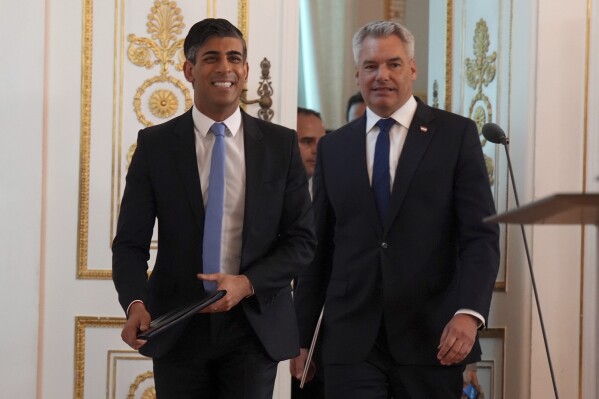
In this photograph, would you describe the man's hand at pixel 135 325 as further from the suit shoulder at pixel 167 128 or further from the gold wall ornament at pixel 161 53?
the gold wall ornament at pixel 161 53

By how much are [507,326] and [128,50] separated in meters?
2.12

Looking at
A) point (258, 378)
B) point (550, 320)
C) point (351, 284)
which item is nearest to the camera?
point (258, 378)

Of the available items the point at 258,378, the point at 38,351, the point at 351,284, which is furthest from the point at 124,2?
Result: the point at 258,378

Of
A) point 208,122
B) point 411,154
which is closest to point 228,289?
point 208,122

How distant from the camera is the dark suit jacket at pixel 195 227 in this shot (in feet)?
9.66

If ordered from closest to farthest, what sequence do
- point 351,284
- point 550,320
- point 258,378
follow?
point 258,378 < point 351,284 < point 550,320

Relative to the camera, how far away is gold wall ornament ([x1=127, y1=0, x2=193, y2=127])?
Answer: 4547 millimetres

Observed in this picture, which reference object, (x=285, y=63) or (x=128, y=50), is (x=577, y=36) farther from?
(x=128, y=50)

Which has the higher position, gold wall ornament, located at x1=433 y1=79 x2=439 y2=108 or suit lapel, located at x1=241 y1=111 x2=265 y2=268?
gold wall ornament, located at x1=433 y1=79 x2=439 y2=108

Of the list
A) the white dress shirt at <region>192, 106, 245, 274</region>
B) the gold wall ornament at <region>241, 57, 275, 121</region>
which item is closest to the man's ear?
the white dress shirt at <region>192, 106, 245, 274</region>

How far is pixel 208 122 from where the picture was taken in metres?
3.08

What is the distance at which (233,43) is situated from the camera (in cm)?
309

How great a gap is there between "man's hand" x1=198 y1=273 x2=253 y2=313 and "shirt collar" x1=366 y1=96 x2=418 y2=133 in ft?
3.11

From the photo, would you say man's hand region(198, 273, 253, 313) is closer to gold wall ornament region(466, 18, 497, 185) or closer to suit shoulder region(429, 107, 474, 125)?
suit shoulder region(429, 107, 474, 125)
